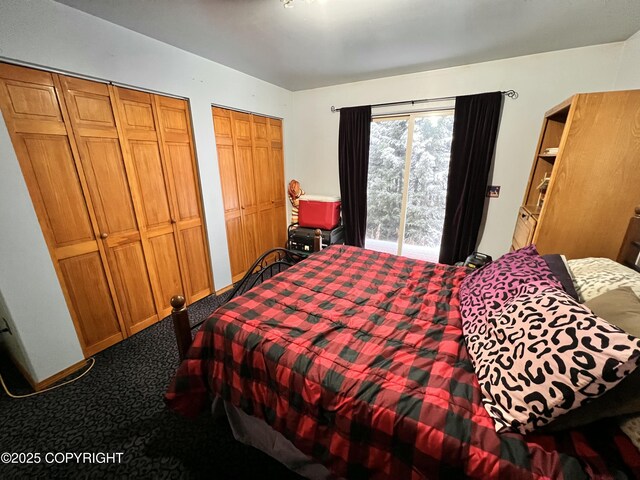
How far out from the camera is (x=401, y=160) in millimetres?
3281

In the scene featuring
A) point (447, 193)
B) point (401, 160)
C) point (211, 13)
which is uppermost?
point (211, 13)

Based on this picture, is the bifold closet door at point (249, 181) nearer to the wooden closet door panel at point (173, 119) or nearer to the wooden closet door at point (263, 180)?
the wooden closet door at point (263, 180)

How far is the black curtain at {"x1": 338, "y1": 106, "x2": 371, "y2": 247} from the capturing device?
3266 mm

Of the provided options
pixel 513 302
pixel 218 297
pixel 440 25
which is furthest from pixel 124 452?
pixel 440 25

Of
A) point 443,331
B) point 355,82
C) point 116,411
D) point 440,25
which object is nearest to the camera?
point 443,331

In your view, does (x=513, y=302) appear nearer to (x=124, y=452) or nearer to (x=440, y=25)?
(x=440, y=25)

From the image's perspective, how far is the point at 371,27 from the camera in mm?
1866

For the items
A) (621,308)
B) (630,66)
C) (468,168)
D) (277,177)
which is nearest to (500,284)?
(621,308)

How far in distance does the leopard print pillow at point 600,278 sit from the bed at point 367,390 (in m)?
0.37

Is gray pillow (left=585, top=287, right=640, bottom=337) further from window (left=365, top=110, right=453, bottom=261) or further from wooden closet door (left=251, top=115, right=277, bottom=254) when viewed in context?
wooden closet door (left=251, top=115, right=277, bottom=254)

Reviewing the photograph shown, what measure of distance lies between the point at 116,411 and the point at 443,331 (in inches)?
82.1

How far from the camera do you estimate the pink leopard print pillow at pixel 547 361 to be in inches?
27.8

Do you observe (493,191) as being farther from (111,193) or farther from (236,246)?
(111,193)

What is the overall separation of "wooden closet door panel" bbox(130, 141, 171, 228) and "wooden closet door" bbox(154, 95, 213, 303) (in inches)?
3.0
